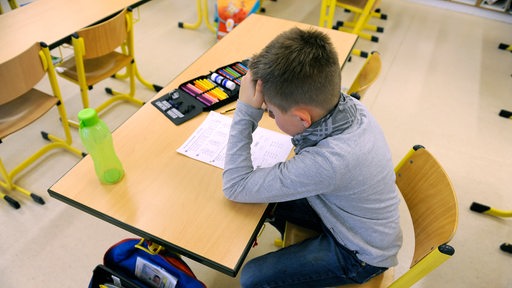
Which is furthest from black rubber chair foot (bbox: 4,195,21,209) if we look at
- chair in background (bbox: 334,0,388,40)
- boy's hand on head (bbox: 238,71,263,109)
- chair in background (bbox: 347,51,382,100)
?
chair in background (bbox: 334,0,388,40)

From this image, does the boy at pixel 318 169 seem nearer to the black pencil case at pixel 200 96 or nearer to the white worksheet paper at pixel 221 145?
the white worksheet paper at pixel 221 145

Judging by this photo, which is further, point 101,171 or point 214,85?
point 214,85

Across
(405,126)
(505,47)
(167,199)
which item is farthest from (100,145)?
(505,47)

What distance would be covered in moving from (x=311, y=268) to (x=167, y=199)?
491 millimetres

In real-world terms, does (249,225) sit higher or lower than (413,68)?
higher

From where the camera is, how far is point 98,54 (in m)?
1.95

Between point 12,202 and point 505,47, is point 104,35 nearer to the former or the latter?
point 12,202

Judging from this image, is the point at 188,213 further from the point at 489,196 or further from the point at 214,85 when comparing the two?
the point at 489,196

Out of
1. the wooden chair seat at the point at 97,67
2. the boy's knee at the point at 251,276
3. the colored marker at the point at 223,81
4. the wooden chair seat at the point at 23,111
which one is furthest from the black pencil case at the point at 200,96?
the wooden chair seat at the point at 97,67

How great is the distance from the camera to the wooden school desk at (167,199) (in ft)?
3.02

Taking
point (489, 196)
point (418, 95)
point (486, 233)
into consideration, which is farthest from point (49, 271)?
point (418, 95)

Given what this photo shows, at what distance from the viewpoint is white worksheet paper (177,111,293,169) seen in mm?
1152

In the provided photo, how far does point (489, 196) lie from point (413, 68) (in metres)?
1.50

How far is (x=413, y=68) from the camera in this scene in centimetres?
317
